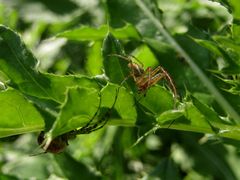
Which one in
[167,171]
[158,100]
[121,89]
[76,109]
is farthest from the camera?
[167,171]

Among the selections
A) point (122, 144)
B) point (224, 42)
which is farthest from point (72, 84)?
point (122, 144)

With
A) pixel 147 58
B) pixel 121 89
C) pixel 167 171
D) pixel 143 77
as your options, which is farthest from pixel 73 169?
pixel 121 89

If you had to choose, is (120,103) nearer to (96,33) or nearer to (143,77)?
(143,77)

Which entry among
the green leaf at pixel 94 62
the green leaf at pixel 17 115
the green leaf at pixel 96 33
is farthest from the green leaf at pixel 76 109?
the green leaf at pixel 94 62

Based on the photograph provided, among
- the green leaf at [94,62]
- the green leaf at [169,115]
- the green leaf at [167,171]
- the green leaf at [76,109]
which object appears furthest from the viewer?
the green leaf at [94,62]

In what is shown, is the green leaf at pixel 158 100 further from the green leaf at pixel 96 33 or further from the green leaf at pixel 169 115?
the green leaf at pixel 96 33

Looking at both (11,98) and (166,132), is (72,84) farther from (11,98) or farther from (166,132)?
(166,132)

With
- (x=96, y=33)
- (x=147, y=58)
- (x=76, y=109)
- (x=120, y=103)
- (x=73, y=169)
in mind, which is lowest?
(x=73, y=169)

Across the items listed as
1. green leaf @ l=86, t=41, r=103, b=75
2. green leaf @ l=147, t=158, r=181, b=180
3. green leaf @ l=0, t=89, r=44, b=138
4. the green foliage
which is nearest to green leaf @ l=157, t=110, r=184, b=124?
the green foliage
